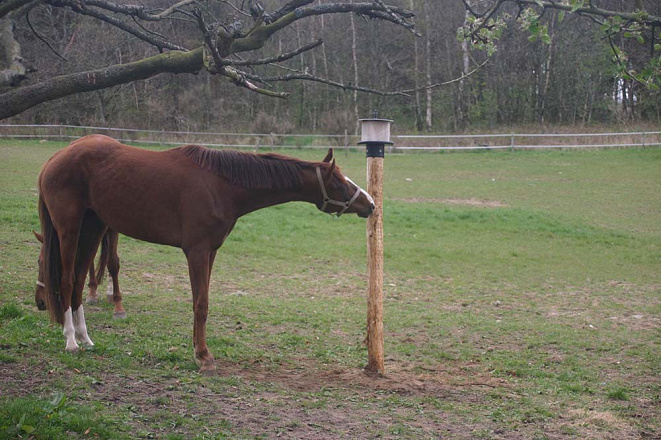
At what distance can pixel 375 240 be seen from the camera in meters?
6.15

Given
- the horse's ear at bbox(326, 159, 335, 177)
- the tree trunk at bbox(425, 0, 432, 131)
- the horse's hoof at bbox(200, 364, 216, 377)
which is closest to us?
the horse's hoof at bbox(200, 364, 216, 377)

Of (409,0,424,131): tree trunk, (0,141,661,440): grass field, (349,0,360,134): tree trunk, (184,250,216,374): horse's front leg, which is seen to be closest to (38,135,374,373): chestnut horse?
(184,250,216,374): horse's front leg

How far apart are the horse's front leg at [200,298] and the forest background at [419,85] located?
27725 millimetres

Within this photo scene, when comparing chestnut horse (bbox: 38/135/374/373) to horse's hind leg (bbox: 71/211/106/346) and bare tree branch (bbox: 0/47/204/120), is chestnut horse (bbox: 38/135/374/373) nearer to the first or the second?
horse's hind leg (bbox: 71/211/106/346)

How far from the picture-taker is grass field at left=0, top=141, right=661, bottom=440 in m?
4.75

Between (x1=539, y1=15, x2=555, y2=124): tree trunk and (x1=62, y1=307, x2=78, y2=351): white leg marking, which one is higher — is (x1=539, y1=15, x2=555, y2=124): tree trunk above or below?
above

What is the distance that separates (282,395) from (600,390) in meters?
3.08

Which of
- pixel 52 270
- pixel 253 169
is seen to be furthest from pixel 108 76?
pixel 52 270

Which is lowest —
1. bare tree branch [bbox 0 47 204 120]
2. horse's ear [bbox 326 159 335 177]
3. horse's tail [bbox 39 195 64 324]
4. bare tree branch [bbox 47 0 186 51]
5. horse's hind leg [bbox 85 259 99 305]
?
horse's hind leg [bbox 85 259 99 305]

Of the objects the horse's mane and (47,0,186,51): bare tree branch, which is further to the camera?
the horse's mane

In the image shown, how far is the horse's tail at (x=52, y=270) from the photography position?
6023 millimetres

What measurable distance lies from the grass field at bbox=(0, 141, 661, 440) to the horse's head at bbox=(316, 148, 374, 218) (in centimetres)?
163

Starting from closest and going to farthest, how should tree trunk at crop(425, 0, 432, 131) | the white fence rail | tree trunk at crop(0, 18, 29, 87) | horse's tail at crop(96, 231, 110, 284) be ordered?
tree trunk at crop(0, 18, 29, 87) < horse's tail at crop(96, 231, 110, 284) < the white fence rail < tree trunk at crop(425, 0, 432, 131)

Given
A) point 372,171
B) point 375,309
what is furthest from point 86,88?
point 375,309
